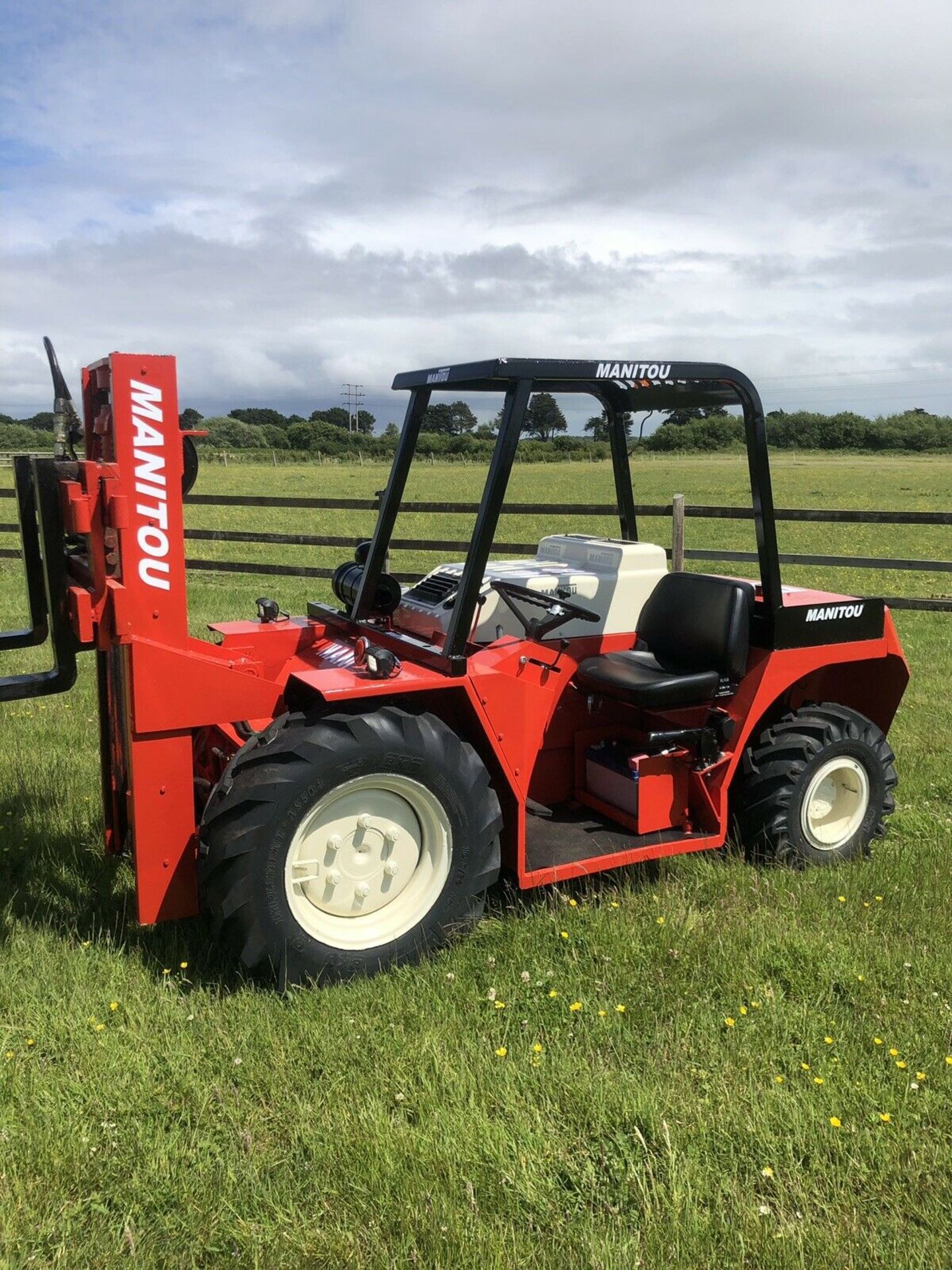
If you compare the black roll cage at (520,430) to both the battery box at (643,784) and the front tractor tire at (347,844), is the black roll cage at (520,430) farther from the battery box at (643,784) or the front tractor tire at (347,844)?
the battery box at (643,784)

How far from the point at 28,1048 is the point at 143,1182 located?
31.2 inches

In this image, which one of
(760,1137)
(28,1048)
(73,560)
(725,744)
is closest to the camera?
(760,1137)

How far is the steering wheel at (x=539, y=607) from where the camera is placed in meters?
4.13

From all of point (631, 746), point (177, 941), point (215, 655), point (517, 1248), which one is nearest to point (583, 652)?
point (631, 746)

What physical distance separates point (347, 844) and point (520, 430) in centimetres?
167

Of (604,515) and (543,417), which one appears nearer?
(543,417)

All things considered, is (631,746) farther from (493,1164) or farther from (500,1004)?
(493,1164)

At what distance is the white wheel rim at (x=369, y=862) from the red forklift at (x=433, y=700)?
0.03 feet

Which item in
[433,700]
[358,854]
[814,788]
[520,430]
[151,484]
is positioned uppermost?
[520,430]

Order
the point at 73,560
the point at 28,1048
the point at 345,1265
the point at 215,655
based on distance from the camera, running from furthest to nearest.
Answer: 1. the point at 215,655
2. the point at 73,560
3. the point at 28,1048
4. the point at 345,1265

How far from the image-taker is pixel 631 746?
4480 millimetres

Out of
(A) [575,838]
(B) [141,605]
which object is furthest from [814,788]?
(B) [141,605]

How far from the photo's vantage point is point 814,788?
4.75m

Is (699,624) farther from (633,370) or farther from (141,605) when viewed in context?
(141,605)
